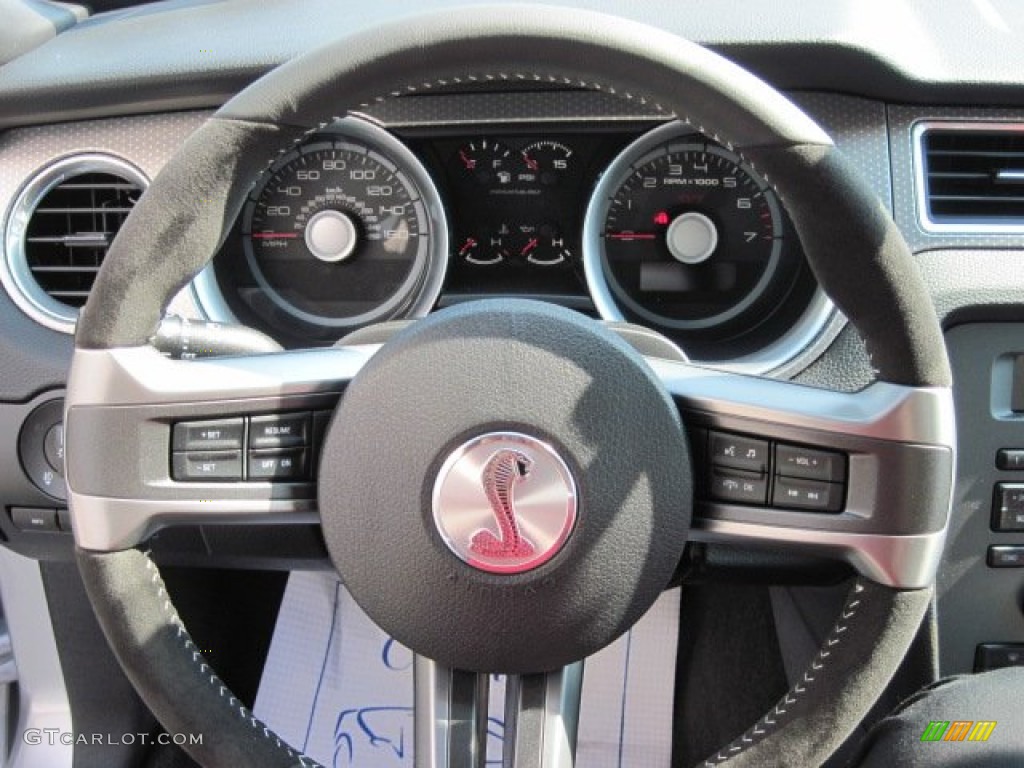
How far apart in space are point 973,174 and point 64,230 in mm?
1220

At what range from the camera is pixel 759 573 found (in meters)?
1.39

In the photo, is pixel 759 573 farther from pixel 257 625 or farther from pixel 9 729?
pixel 9 729

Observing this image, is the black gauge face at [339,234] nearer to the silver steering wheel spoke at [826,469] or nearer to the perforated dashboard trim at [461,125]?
the perforated dashboard trim at [461,125]

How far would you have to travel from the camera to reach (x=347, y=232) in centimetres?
152

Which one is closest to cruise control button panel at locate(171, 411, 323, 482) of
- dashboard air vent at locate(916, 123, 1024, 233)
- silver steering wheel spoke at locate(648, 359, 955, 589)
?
silver steering wheel spoke at locate(648, 359, 955, 589)

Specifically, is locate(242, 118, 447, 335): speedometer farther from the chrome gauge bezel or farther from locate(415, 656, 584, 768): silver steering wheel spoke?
locate(415, 656, 584, 768): silver steering wheel spoke

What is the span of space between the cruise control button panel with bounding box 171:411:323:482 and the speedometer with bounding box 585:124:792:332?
65cm

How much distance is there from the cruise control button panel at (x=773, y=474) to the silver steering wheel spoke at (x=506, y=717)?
0.23 meters

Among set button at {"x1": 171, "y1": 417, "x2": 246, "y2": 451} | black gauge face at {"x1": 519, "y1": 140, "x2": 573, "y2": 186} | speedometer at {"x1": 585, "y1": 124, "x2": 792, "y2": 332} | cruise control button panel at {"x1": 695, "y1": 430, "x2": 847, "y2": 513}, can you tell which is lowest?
cruise control button panel at {"x1": 695, "y1": 430, "x2": 847, "y2": 513}

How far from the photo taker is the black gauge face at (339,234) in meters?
1.53

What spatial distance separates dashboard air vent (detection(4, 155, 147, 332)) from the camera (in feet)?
4.92

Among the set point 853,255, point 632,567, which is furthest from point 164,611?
point 853,255

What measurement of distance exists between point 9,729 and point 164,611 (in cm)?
113

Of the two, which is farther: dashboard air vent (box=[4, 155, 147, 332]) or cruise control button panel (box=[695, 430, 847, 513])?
dashboard air vent (box=[4, 155, 147, 332])
